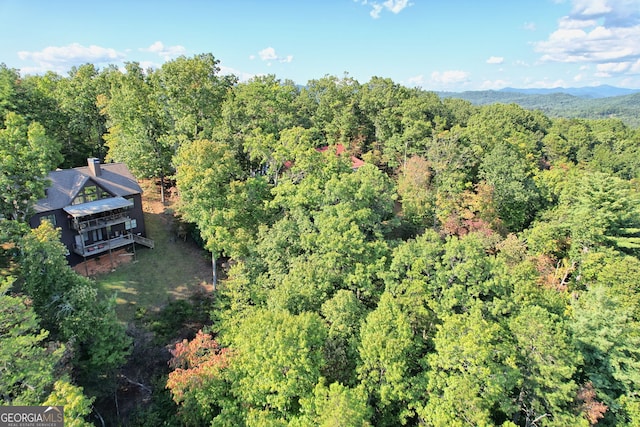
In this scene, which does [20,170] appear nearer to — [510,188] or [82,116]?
[82,116]

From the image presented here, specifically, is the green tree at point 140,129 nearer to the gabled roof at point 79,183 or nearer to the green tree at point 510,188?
the gabled roof at point 79,183

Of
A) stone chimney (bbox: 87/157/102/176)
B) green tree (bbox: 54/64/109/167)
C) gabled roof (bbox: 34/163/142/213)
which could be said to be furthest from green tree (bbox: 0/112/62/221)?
green tree (bbox: 54/64/109/167)

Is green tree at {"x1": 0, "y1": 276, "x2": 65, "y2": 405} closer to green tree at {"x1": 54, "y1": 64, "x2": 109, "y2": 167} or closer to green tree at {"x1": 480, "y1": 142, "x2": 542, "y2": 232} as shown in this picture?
green tree at {"x1": 54, "y1": 64, "x2": 109, "y2": 167}

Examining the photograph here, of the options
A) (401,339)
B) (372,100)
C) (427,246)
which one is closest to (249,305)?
(401,339)

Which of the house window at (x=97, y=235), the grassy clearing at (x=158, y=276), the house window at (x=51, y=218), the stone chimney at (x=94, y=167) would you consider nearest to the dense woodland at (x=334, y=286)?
the house window at (x=51, y=218)

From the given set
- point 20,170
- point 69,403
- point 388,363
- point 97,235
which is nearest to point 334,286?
point 388,363
